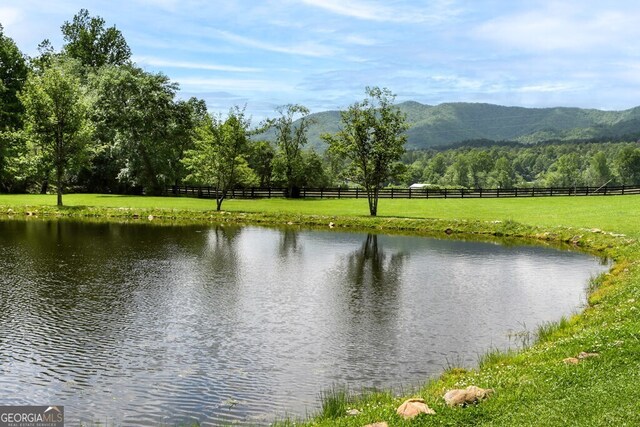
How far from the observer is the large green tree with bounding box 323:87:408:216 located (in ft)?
198

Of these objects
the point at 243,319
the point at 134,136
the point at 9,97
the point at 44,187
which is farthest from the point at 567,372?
the point at 9,97

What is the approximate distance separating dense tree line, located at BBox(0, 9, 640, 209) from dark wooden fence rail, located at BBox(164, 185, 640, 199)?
255 centimetres

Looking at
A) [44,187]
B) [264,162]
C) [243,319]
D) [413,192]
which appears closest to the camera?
[243,319]

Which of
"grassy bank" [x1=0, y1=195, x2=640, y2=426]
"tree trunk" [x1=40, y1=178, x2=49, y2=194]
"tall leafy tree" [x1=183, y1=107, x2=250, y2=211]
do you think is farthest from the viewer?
"tree trunk" [x1=40, y1=178, x2=49, y2=194]

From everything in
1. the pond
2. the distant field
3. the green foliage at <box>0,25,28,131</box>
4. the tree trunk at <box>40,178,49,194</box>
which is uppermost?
the green foliage at <box>0,25,28,131</box>

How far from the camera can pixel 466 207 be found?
71250mm

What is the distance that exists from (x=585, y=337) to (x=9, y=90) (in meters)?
100

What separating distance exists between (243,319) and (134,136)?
75361mm

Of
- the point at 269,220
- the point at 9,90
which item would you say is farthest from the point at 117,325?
the point at 9,90

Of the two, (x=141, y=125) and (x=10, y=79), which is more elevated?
(x=10, y=79)

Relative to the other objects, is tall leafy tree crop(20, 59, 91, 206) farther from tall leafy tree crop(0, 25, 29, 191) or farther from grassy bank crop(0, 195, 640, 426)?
grassy bank crop(0, 195, 640, 426)

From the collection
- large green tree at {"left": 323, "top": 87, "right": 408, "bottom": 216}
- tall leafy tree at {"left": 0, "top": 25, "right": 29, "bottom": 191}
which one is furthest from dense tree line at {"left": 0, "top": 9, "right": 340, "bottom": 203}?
large green tree at {"left": 323, "top": 87, "right": 408, "bottom": 216}

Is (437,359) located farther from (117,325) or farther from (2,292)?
(2,292)

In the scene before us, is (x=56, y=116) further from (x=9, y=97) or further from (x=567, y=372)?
(x=567, y=372)
